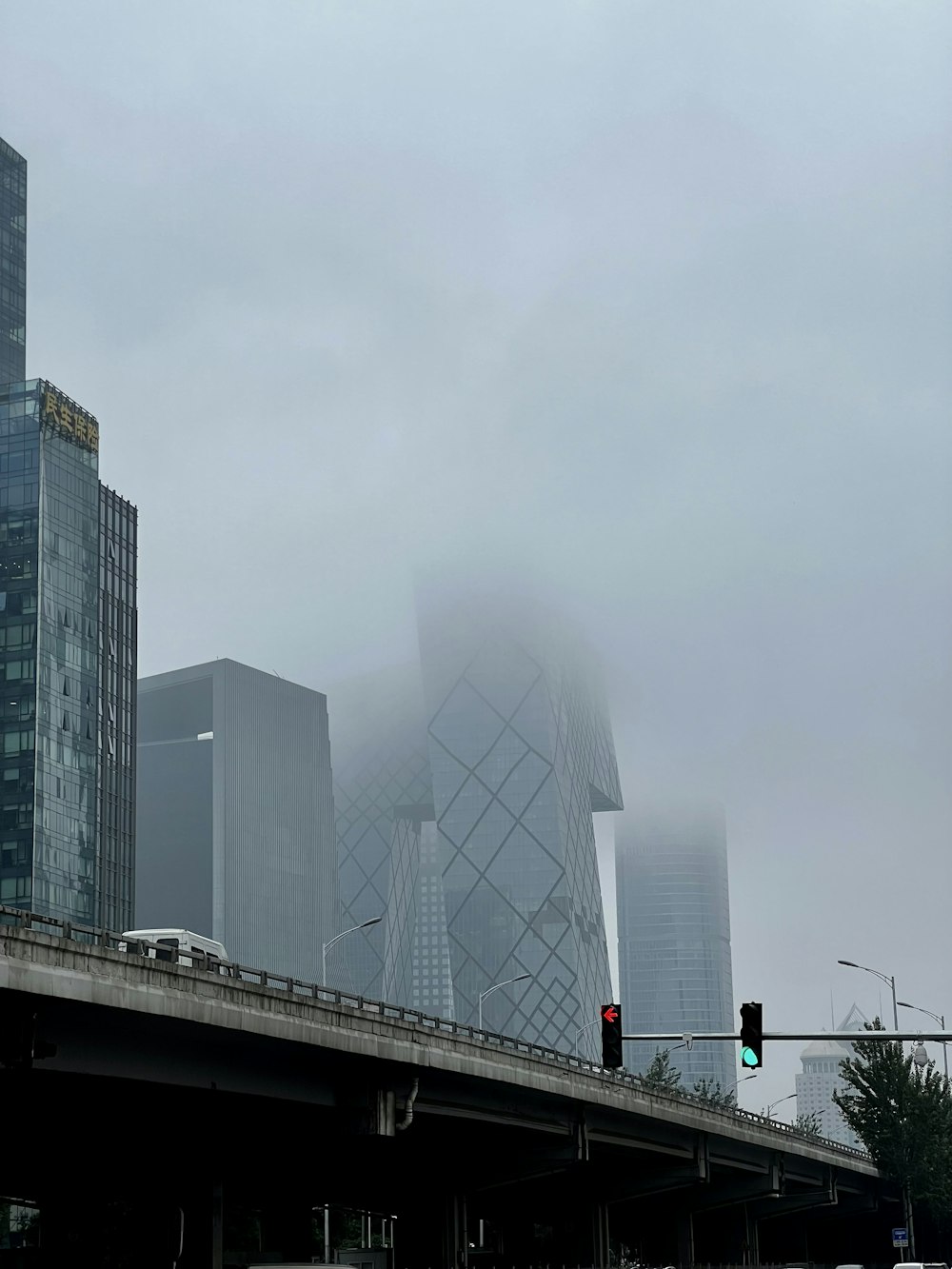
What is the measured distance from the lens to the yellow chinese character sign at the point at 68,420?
172 metres

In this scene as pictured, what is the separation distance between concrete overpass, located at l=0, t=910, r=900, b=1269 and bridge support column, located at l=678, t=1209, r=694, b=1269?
14 centimetres

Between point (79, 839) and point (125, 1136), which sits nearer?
point (125, 1136)

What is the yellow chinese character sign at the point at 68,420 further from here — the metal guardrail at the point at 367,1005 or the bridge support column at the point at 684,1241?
the bridge support column at the point at 684,1241

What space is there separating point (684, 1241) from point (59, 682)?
94.4m

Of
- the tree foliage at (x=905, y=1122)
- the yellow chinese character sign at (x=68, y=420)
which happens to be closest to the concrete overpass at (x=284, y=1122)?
the tree foliage at (x=905, y=1122)

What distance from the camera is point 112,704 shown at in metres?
182

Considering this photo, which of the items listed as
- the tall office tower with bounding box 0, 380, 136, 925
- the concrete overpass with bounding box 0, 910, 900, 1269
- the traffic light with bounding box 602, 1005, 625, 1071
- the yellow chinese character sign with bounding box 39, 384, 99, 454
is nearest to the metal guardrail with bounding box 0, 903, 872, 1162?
the concrete overpass with bounding box 0, 910, 900, 1269

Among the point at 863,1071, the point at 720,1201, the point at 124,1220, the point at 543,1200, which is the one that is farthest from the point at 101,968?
the point at 863,1071

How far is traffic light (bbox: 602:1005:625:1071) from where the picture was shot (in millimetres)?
40062

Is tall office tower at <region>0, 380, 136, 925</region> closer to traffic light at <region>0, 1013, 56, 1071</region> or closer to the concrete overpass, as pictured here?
the concrete overpass

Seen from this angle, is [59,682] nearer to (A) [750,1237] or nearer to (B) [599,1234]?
(A) [750,1237]

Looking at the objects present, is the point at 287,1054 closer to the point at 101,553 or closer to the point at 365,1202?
the point at 365,1202

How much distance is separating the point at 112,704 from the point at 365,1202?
108668 mm

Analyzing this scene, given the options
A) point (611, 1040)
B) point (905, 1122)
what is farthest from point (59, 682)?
point (611, 1040)
